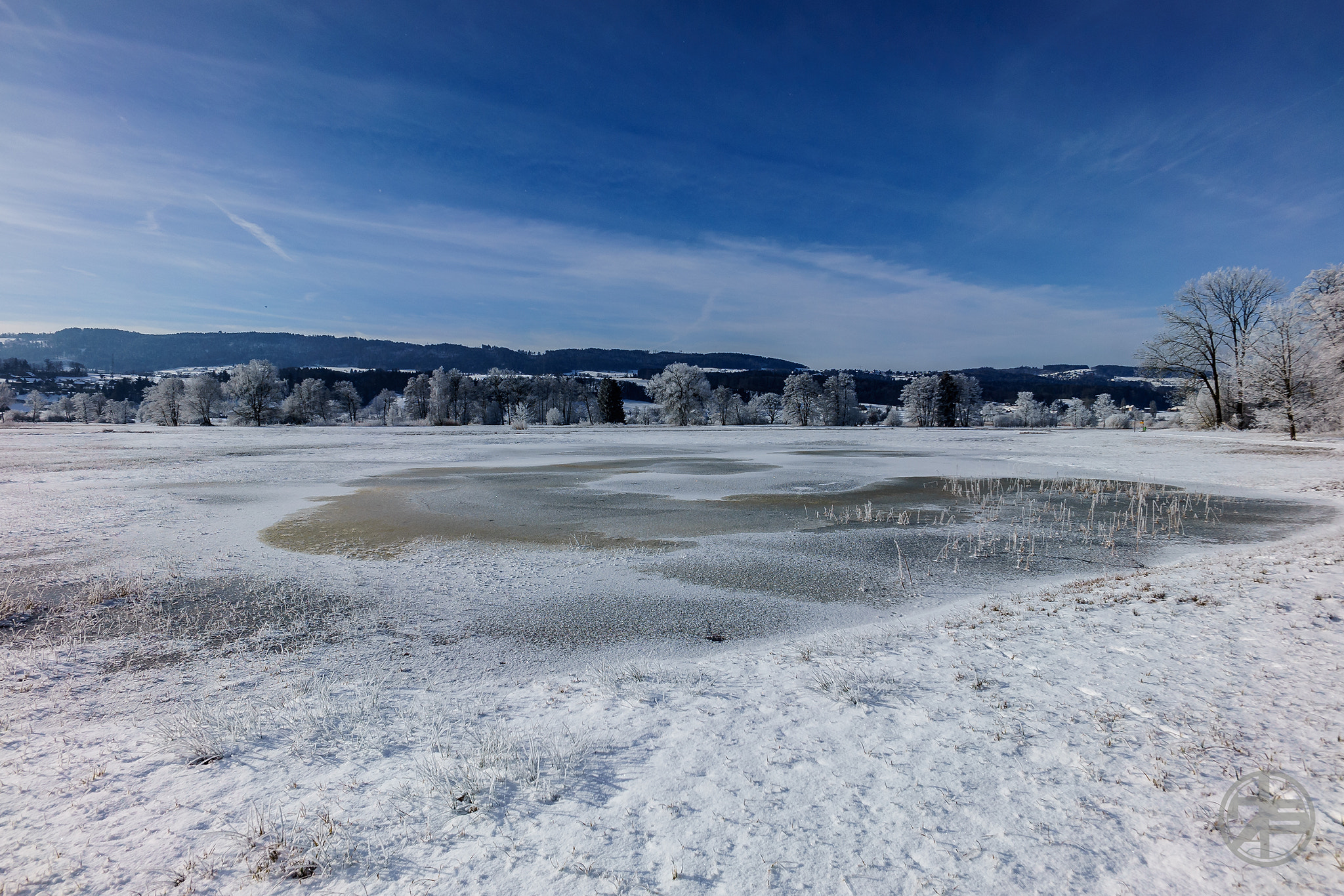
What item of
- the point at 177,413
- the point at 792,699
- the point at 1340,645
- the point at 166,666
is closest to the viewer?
the point at 792,699

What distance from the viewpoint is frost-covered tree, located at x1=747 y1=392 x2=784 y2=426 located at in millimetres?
100000

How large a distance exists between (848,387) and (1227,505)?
79.1 m

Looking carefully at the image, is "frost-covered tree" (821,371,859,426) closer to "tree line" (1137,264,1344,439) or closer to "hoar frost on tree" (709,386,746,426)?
"hoar frost on tree" (709,386,746,426)

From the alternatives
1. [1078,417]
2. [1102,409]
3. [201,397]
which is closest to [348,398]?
[201,397]

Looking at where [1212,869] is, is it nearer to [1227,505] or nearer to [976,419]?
[1227,505]

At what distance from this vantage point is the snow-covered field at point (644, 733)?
3221 millimetres

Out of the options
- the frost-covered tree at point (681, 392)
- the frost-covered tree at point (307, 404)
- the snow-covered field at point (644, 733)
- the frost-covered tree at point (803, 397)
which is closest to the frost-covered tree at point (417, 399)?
the frost-covered tree at point (307, 404)

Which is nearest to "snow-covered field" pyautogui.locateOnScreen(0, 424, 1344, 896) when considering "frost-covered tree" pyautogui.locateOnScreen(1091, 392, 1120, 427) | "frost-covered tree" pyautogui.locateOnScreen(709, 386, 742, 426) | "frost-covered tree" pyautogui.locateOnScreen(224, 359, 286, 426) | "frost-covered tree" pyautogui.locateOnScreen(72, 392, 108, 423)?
"frost-covered tree" pyautogui.locateOnScreen(224, 359, 286, 426)

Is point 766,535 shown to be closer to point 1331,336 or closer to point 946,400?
point 1331,336

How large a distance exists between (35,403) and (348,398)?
202 ft

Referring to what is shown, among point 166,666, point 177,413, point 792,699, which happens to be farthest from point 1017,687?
point 177,413

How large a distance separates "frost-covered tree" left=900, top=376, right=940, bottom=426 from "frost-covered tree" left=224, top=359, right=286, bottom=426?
87.9 m

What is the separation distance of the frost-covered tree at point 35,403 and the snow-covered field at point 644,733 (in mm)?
126343

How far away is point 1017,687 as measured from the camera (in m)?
5.14
